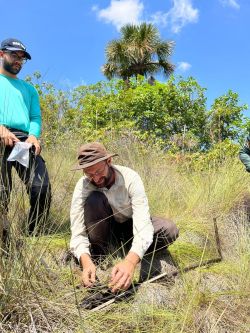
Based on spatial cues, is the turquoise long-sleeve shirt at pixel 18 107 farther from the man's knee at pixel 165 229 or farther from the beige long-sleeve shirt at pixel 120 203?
the man's knee at pixel 165 229

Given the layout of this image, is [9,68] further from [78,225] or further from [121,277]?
[121,277]

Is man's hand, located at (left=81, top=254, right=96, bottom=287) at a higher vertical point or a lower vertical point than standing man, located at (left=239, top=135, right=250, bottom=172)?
lower

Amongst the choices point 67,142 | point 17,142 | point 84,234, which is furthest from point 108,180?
point 67,142

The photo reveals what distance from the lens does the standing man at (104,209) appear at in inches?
105

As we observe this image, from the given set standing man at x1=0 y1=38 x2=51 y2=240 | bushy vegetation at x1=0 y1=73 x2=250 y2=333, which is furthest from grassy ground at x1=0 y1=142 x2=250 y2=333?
standing man at x1=0 y1=38 x2=51 y2=240

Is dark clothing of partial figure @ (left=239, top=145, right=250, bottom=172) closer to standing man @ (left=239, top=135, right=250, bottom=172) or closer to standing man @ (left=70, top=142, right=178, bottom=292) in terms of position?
standing man @ (left=239, top=135, right=250, bottom=172)

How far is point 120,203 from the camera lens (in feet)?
9.46

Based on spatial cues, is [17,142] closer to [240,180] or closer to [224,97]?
[240,180]

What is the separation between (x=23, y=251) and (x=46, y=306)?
11.6 inches

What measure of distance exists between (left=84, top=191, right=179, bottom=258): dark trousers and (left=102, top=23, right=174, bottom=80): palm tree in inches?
713

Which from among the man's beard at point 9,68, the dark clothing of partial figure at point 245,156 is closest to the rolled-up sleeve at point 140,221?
the man's beard at point 9,68

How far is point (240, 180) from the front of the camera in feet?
16.3

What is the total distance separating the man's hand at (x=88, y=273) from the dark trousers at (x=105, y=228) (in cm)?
23

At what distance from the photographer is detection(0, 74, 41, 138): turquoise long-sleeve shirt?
10.6ft
